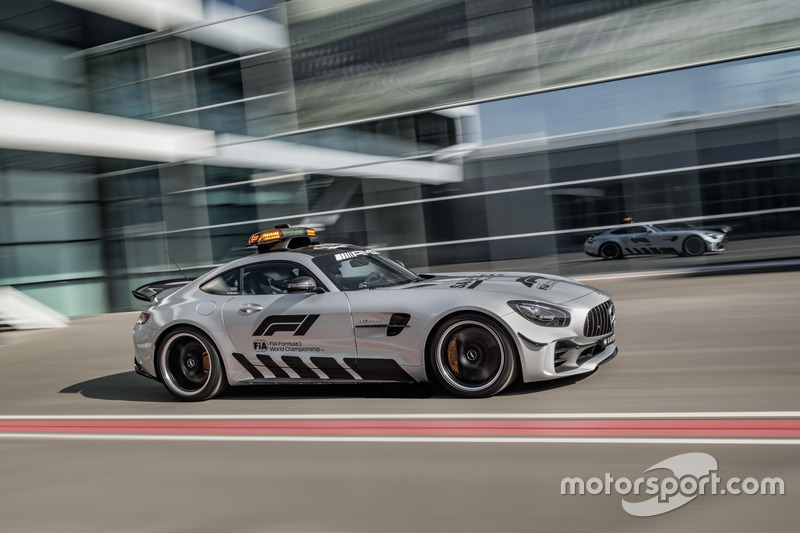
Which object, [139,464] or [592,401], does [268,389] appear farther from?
[592,401]

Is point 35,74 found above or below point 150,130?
above

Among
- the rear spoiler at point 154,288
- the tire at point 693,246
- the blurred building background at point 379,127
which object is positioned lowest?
the tire at point 693,246

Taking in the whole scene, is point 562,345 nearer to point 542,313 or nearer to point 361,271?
point 542,313

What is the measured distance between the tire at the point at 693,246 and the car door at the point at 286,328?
1083 cm

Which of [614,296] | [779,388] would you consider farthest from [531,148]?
[779,388]

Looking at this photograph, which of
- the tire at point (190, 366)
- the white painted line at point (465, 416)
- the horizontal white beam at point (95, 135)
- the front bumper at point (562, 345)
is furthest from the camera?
the horizontal white beam at point (95, 135)

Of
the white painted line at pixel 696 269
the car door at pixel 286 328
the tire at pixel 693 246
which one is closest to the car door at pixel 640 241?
the white painted line at pixel 696 269

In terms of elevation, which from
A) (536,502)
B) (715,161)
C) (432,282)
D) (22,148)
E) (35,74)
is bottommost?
(536,502)

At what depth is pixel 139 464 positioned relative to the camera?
500 cm

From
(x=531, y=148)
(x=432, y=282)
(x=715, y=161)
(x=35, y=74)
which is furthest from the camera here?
(x=35, y=74)

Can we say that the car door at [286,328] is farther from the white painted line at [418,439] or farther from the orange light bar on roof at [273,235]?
the white painted line at [418,439]

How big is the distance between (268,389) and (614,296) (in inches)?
294

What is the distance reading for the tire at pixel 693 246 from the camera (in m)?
15.1

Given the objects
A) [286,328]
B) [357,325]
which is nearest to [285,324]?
[286,328]
